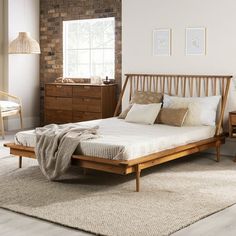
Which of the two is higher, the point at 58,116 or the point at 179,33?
the point at 179,33

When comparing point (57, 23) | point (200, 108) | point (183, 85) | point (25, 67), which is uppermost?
point (57, 23)

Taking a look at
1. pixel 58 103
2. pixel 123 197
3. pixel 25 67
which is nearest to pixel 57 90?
pixel 58 103

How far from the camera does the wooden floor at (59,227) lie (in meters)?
3.85

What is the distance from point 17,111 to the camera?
28.5ft

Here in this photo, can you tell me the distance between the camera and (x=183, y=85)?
726 cm

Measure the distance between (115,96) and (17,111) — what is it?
65.1 inches

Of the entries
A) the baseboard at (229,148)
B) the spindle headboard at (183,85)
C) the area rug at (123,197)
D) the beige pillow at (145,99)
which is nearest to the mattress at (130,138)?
the beige pillow at (145,99)

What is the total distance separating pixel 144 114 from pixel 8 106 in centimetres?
273

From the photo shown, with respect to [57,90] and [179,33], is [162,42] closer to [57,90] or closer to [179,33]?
[179,33]

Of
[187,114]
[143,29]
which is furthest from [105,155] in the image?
[143,29]

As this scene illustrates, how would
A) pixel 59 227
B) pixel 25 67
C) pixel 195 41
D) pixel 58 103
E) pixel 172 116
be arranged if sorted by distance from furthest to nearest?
pixel 25 67 → pixel 58 103 → pixel 195 41 → pixel 172 116 → pixel 59 227

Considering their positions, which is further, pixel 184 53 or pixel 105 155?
pixel 184 53

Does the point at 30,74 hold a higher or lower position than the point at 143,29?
lower

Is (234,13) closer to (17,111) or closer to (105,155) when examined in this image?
(105,155)
